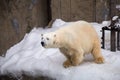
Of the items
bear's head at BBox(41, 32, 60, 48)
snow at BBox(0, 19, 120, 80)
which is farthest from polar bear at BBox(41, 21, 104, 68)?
snow at BBox(0, 19, 120, 80)

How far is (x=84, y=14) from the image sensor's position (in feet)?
30.5

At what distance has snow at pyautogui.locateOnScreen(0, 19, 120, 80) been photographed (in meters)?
5.40

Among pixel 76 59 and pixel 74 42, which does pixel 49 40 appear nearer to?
pixel 74 42

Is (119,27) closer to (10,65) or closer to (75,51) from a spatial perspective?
(75,51)

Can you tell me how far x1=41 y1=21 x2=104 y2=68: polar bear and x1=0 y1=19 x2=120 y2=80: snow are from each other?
5.7 inches

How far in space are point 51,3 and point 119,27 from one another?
2.82 meters

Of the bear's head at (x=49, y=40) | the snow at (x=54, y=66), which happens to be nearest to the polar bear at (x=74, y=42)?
the bear's head at (x=49, y=40)

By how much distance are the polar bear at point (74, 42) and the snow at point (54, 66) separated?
15 centimetres

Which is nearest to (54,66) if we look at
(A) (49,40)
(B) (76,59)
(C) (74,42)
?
(B) (76,59)

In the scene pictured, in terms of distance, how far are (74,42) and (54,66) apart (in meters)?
0.70

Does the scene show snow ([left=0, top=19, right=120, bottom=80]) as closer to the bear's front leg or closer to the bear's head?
the bear's front leg

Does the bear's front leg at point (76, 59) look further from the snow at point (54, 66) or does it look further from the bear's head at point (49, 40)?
the bear's head at point (49, 40)

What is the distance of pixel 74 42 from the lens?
5379 millimetres

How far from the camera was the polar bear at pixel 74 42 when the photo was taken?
202 inches
